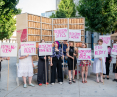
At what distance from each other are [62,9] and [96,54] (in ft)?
62.1

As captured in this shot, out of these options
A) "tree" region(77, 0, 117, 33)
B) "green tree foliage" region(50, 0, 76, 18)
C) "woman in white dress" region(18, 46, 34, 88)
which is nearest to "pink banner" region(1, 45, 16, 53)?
"woman in white dress" region(18, 46, 34, 88)

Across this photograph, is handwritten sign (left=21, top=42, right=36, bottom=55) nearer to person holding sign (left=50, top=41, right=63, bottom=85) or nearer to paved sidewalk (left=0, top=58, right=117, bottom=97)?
person holding sign (left=50, top=41, right=63, bottom=85)

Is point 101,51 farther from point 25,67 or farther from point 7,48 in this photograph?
point 7,48

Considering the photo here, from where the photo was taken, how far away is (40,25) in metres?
9.88

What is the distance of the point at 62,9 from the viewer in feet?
79.5

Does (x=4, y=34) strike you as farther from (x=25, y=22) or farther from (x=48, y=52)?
(x=48, y=52)

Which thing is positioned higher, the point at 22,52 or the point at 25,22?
the point at 25,22

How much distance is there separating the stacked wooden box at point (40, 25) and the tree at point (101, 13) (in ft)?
14.2

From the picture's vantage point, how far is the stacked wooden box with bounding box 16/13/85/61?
883cm

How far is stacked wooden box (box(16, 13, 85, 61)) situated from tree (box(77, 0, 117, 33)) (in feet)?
14.2

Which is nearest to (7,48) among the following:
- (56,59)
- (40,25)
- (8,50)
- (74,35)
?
(8,50)

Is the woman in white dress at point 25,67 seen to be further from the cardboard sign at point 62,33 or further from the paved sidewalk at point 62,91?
the cardboard sign at point 62,33

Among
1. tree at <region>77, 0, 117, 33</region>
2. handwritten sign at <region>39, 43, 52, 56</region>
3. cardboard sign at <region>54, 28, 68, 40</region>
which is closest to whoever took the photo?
handwritten sign at <region>39, 43, 52, 56</region>

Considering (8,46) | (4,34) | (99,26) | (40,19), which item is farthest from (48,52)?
(4,34)
